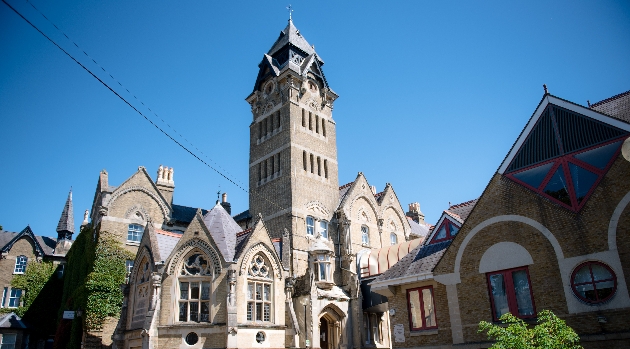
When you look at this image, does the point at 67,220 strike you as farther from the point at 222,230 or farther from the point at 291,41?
the point at 291,41

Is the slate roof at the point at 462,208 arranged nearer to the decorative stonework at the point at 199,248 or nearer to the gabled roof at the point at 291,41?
the decorative stonework at the point at 199,248

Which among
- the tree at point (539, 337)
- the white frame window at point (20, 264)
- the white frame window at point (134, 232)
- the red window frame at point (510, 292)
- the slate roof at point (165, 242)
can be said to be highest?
the white frame window at point (134, 232)

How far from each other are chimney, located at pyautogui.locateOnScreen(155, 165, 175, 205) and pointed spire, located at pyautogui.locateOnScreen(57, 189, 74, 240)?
13.7 metres

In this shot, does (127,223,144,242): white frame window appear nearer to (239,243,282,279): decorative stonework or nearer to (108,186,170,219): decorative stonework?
(108,186,170,219): decorative stonework

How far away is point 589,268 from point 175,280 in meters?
20.3

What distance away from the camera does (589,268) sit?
15.3 m

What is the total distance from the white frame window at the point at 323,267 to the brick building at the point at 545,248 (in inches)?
495

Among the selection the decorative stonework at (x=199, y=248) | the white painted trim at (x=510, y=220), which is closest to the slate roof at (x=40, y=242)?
the decorative stonework at (x=199, y=248)

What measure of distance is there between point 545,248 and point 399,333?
6.88 metres

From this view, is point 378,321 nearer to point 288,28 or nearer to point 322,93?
point 322,93

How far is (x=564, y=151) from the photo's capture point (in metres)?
17.0

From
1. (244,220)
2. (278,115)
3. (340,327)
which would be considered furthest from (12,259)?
(340,327)

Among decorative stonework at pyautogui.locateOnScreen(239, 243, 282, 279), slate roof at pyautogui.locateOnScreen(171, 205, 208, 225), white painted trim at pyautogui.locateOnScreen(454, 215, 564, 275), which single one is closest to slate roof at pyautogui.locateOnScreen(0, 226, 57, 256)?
slate roof at pyautogui.locateOnScreen(171, 205, 208, 225)

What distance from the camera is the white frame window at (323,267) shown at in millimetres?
32469
